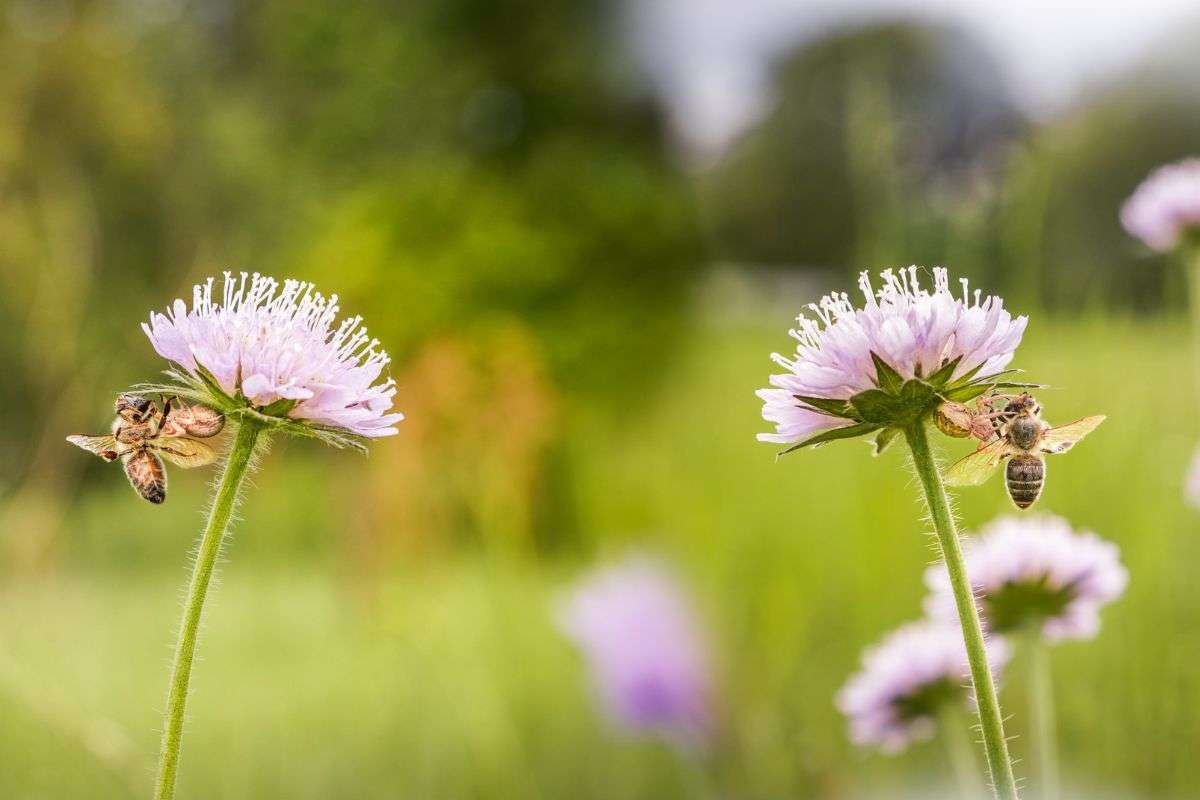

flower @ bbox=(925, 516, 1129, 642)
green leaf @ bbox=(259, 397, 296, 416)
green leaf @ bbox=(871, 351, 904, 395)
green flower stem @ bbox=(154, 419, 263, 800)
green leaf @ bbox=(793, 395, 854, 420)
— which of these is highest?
flower @ bbox=(925, 516, 1129, 642)

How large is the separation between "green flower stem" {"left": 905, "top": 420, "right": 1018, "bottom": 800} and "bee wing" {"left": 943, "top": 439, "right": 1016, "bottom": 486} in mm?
33

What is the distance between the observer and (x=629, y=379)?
3.75 m

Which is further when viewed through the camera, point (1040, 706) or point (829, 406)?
point (1040, 706)

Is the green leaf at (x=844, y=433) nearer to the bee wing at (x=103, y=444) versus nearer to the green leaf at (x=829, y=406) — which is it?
the green leaf at (x=829, y=406)

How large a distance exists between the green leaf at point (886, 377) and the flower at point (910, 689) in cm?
30

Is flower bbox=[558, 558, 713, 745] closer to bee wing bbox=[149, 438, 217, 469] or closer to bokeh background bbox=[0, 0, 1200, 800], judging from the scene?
bokeh background bbox=[0, 0, 1200, 800]

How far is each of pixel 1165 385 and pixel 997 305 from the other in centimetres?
131

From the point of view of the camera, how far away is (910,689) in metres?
0.67

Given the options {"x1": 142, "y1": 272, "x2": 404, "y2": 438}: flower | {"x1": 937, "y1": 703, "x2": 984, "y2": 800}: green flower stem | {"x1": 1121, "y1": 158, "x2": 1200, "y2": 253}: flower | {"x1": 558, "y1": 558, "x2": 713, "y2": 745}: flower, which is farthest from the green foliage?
{"x1": 558, "y1": 558, "x2": 713, "y2": 745}: flower

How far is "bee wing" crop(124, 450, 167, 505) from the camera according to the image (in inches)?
16.5

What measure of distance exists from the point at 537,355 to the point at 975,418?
3.20 m

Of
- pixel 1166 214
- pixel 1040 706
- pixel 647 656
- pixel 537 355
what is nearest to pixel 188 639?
pixel 1040 706

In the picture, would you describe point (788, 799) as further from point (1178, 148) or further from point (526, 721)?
point (1178, 148)

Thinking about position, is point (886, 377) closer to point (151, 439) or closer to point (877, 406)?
point (877, 406)
